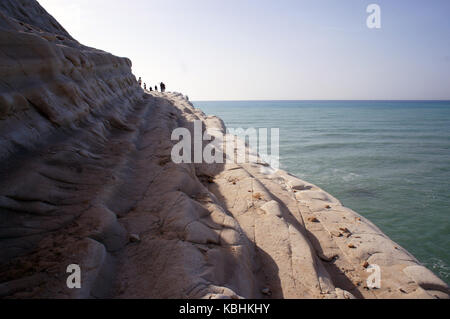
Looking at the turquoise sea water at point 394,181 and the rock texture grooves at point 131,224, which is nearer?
the rock texture grooves at point 131,224

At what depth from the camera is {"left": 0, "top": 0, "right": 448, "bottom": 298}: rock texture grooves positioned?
7.11 ft

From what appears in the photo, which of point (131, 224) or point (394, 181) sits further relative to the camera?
point (394, 181)

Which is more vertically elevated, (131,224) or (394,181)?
(131,224)

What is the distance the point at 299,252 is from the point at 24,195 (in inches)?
122

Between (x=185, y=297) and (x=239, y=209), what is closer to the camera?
(x=185, y=297)

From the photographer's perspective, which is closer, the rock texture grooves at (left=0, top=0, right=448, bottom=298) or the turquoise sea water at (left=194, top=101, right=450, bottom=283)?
the rock texture grooves at (left=0, top=0, right=448, bottom=298)

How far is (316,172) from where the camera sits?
12.4 metres

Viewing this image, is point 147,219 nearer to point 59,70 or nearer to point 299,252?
point 299,252

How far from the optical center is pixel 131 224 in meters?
2.93

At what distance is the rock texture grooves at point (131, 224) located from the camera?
217 cm

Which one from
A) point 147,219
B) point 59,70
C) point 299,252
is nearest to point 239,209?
point 299,252

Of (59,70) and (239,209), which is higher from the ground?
(59,70)
